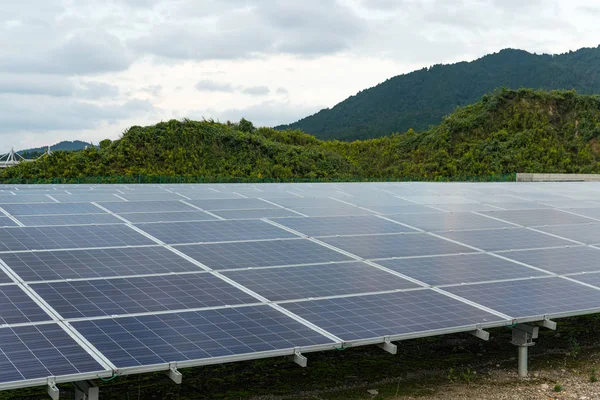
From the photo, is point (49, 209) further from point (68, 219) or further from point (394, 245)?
point (394, 245)

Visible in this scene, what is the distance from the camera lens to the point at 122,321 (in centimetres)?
1439

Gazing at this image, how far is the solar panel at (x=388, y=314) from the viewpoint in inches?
599

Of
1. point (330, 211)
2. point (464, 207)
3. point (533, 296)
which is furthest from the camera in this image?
point (464, 207)

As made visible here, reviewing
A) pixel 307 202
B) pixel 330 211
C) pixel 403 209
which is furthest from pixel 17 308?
pixel 403 209

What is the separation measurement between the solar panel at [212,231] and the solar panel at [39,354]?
7103 millimetres

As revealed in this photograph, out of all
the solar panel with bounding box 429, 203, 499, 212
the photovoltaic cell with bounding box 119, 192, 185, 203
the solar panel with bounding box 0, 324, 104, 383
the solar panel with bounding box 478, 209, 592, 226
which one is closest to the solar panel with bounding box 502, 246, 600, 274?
the solar panel with bounding box 478, 209, 592, 226

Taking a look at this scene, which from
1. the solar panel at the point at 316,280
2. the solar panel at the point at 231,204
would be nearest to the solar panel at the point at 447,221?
the solar panel at the point at 231,204

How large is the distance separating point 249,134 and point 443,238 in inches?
2516

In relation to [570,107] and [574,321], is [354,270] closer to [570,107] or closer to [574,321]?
[574,321]

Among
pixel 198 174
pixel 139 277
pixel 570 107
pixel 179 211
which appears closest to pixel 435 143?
pixel 570 107

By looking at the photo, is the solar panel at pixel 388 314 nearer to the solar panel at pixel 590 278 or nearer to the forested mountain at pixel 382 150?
the solar panel at pixel 590 278

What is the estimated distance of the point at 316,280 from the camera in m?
18.0

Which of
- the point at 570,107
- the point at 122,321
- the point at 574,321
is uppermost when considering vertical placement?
the point at 570,107

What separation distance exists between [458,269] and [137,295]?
28.8 ft
